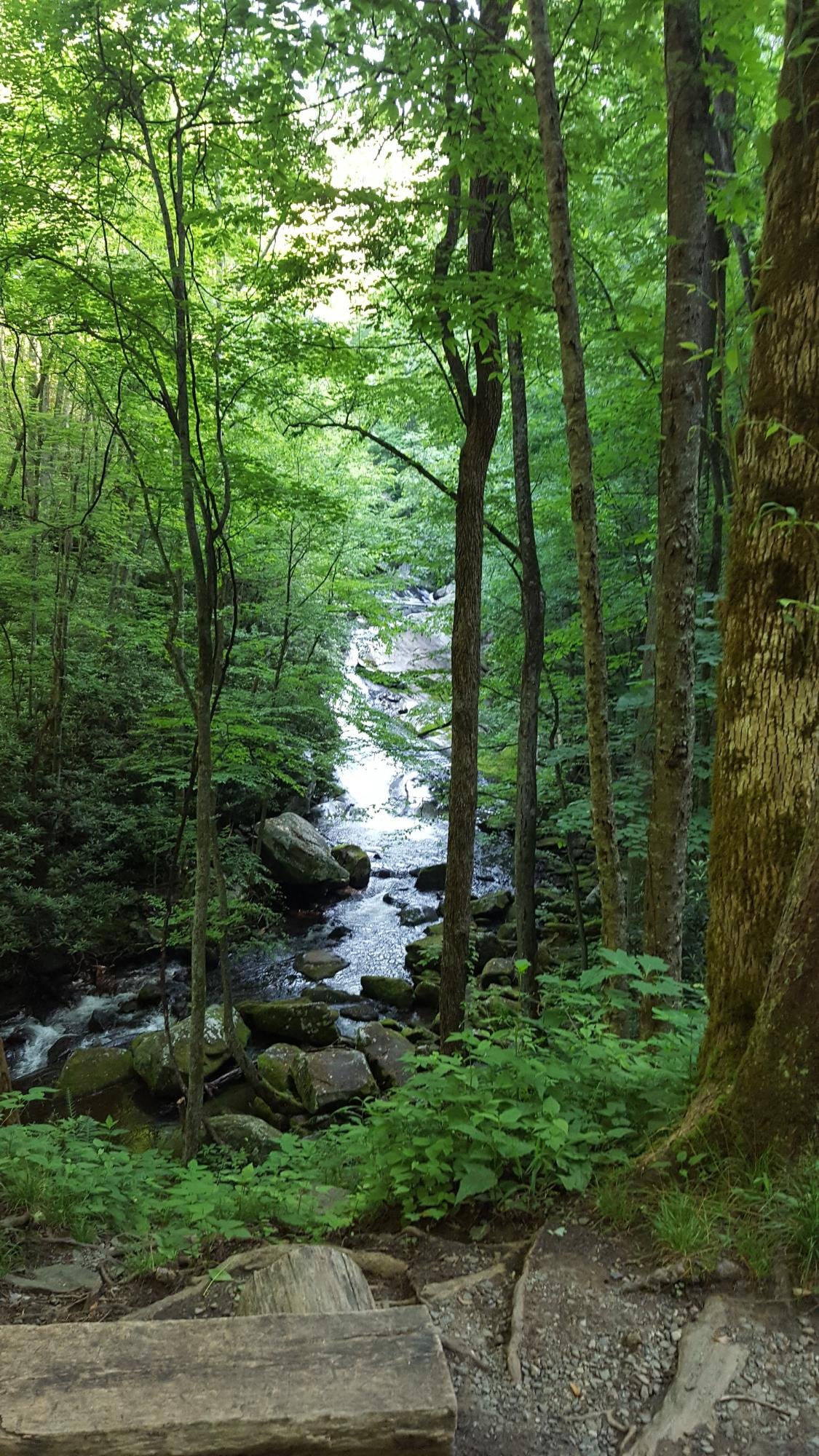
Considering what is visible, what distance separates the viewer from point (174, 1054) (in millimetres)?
8266

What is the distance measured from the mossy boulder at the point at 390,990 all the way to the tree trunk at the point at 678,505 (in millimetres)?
6955

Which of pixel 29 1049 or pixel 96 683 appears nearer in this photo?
pixel 29 1049

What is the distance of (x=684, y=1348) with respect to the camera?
2002 millimetres

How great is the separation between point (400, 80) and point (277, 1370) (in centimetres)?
663

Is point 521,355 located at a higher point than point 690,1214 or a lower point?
higher

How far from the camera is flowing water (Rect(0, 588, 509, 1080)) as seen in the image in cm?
985

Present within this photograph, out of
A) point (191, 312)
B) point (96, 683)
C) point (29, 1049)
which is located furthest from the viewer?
point (96, 683)

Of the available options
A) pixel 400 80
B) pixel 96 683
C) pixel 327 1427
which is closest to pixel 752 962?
pixel 327 1427

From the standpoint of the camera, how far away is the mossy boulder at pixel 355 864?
15.0 m

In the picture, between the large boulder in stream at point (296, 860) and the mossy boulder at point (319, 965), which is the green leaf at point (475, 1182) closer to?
the mossy boulder at point (319, 965)

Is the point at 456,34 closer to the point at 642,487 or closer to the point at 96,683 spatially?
the point at 642,487

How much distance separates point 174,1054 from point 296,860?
6.01 meters

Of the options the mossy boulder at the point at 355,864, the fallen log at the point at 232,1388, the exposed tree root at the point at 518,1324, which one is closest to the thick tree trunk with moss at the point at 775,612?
the exposed tree root at the point at 518,1324

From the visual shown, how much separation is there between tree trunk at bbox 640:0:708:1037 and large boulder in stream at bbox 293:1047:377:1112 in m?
5.01
